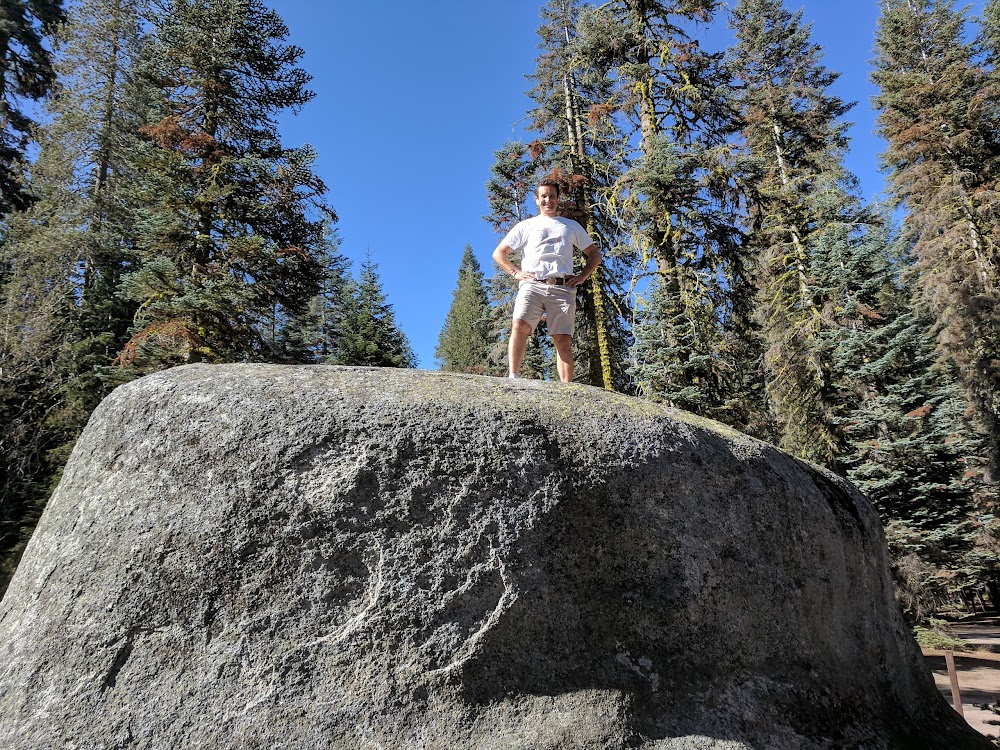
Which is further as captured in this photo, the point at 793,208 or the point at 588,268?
the point at 793,208

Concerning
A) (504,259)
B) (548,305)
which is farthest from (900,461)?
(504,259)

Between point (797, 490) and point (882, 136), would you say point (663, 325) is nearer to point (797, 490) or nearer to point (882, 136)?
point (797, 490)

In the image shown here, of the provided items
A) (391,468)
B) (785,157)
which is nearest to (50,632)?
(391,468)

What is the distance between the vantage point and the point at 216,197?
10.9 metres

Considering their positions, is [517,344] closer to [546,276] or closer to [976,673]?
[546,276]

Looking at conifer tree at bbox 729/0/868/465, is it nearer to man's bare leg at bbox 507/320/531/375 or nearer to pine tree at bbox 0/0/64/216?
man's bare leg at bbox 507/320/531/375

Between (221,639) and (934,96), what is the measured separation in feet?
72.6

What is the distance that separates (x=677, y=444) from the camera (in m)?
3.05

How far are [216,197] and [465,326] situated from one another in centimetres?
2665

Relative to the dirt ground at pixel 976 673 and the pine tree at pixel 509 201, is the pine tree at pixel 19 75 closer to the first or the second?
the pine tree at pixel 509 201

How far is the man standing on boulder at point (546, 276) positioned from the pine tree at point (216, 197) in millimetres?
7378

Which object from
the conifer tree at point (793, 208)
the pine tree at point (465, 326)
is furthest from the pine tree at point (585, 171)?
the pine tree at point (465, 326)

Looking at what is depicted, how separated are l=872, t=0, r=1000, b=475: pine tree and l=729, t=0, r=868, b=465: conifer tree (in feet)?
5.65

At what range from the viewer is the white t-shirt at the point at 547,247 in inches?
176
